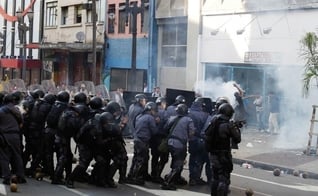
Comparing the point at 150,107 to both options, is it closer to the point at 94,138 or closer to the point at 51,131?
the point at 94,138

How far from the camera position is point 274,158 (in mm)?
15031

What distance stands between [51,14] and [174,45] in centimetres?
1351

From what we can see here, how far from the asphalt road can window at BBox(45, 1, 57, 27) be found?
26782 mm

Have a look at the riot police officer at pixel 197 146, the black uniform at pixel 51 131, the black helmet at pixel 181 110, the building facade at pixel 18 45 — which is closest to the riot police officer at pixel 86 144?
the black uniform at pixel 51 131

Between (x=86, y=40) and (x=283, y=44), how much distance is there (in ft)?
50.1

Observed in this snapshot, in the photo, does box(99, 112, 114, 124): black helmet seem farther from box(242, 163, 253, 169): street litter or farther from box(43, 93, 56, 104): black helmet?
box(242, 163, 253, 169): street litter

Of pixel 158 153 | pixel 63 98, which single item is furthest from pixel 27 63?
pixel 158 153

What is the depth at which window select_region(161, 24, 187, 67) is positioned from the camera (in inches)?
1046

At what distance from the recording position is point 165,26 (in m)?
28.1

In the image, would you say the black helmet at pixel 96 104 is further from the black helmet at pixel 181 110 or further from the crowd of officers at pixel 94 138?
the black helmet at pixel 181 110

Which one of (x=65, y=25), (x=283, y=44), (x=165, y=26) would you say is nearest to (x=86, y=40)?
(x=65, y=25)

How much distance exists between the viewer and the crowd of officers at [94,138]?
33.1ft

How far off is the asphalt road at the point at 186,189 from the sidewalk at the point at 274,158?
1283 mm

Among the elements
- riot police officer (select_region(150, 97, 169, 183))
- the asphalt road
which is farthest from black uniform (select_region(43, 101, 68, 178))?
riot police officer (select_region(150, 97, 169, 183))
